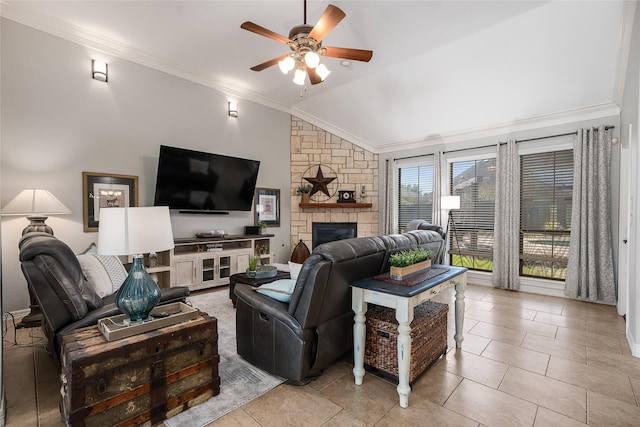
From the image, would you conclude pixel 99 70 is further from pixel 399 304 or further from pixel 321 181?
pixel 399 304

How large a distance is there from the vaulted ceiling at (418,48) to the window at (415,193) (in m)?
1.02

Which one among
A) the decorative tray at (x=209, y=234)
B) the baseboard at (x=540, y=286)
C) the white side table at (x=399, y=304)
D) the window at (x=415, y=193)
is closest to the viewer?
the white side table at (x=399, y=304)

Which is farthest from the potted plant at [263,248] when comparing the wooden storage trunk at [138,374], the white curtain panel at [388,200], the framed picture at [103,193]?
the wooden storage trunk at [138,374]

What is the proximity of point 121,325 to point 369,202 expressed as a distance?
5.43 m

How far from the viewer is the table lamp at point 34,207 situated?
9.68ft

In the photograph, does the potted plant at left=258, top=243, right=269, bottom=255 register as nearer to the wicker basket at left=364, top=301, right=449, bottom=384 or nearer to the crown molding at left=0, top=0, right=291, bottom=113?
the crown molding at left=0, top=0, right=291, bottom=113

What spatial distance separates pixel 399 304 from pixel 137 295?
62.4 inches

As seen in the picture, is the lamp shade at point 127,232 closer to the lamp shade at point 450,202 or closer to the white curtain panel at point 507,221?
the lamp shade at point 450,202

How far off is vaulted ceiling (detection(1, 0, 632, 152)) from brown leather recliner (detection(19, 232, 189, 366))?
2.86m

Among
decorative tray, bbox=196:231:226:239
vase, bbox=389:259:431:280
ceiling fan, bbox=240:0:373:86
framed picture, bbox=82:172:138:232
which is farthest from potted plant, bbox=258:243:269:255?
vase, bbox=389:259:431:280

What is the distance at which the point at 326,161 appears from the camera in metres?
6.44

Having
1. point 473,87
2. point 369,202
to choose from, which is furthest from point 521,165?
point 369,202

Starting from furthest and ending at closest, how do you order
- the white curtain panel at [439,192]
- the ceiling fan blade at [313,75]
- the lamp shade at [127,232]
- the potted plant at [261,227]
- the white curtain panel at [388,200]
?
the white curtain panel at [388,200] → the white curtain panel at [439,192] → the potted plant at [261,227] → the ceiling fan blade at [313,75] → the lamp shade at [127,232]

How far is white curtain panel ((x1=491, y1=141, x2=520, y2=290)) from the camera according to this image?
478cm
